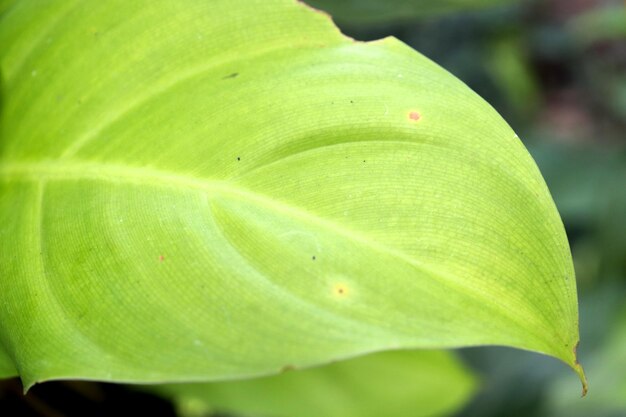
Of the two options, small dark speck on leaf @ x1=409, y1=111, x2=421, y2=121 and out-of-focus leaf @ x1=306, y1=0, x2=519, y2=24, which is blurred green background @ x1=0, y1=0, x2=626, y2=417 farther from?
small dark speck on leaf @ x1=409, y1=111, x2=421, y2=121

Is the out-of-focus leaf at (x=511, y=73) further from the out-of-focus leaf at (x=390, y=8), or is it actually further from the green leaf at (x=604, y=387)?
the out-of-focus leaf at (x=390, y=8)

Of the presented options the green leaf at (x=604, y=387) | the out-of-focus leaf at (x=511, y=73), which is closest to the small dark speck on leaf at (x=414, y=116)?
the green leaf at (x=604, y=387)

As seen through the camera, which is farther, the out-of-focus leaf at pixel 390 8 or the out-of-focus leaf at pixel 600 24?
the out-of-focus leaf at pixel 600 24

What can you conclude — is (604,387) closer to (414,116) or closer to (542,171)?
(542,171)

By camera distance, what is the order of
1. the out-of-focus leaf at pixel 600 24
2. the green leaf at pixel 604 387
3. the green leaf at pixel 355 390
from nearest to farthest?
the green leaf at pixel 355 390 < the green leaf at pixel 604 387 < the out-of-focus leaf at pixel 600 24

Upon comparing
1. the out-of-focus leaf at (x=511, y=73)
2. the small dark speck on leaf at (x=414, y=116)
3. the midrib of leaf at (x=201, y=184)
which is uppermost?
the small dark speck on leaf at (x=414, y=116)

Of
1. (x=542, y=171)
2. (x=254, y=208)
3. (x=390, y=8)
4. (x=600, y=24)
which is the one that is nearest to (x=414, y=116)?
(x=254, y=208)

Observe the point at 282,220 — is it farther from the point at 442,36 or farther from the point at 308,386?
the point at 442,36
